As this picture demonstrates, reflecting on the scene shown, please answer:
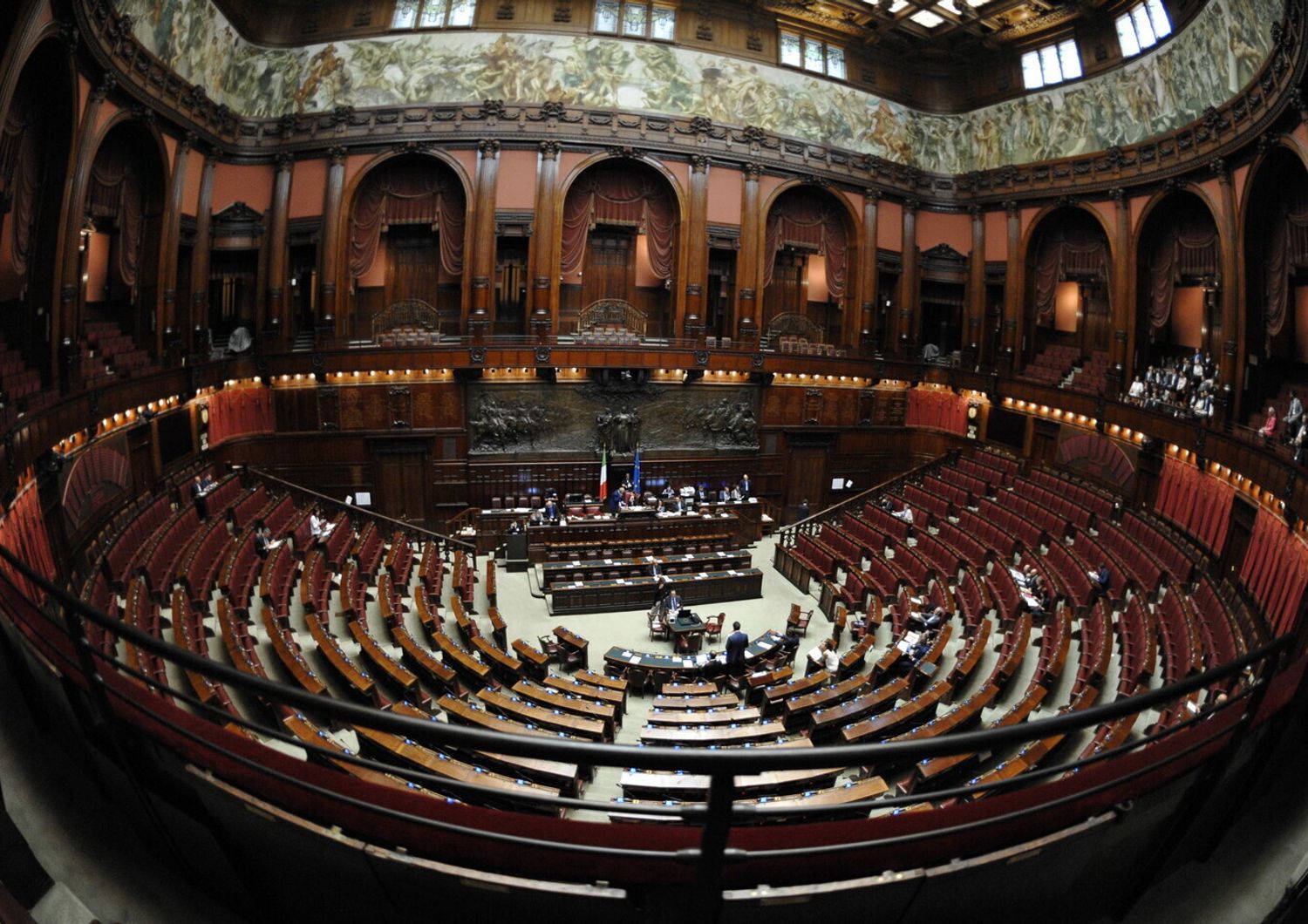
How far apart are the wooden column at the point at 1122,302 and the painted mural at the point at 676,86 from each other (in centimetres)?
171

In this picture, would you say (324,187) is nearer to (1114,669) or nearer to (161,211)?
(161,211)

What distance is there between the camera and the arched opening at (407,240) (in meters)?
18.9

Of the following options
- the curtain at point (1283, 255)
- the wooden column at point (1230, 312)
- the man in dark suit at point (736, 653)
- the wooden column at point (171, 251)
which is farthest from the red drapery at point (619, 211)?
the curtain at point (1283, 255)

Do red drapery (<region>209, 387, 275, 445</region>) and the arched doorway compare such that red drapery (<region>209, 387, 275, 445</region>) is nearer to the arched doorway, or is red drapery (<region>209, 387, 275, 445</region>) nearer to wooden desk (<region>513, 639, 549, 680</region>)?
wooden desk (<region>513, 639, 549, 680</region>)

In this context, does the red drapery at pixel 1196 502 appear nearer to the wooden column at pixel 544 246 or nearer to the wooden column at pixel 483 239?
the wooden column at pixel 544 246

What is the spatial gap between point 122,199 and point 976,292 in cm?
2180

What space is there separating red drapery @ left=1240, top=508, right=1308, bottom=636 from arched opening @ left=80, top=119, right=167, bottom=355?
2098 cm

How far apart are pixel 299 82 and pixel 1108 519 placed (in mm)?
21775

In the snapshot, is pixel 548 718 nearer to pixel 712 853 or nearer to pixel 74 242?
pixel 712 853

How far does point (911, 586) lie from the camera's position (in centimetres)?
1369

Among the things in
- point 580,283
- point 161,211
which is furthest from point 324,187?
point 580,283

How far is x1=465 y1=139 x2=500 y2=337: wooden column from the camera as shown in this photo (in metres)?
18.4

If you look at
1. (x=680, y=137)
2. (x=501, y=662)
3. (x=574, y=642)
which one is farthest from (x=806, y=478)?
(x=501, y=662)

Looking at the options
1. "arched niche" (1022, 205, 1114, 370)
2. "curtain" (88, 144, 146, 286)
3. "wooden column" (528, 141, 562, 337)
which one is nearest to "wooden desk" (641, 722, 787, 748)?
"wooden column" (528, 141, 562, 337)
